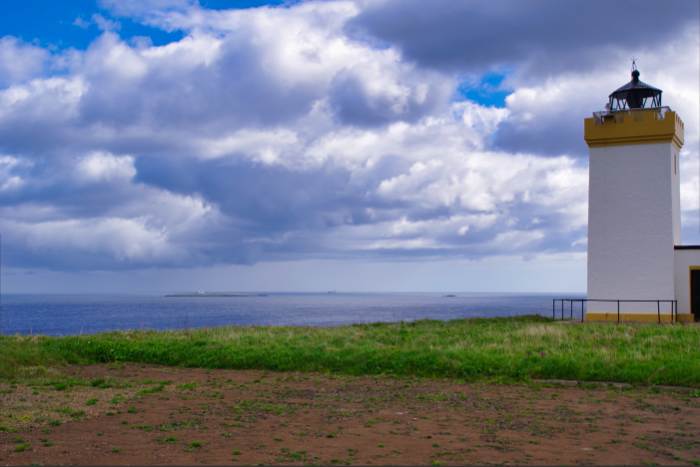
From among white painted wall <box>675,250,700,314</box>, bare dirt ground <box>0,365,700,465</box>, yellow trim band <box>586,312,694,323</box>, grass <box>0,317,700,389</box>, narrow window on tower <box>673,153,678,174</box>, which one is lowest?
bare dirt ground <box>0,365,700,465</box>

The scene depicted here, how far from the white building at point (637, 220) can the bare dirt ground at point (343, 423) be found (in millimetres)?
15594

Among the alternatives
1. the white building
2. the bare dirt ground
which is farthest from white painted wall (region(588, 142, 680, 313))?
the bare dirt ground

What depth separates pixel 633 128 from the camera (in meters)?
29.2

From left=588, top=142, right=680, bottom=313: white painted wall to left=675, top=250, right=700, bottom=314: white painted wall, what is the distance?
1.45ft

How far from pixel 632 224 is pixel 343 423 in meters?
22.0

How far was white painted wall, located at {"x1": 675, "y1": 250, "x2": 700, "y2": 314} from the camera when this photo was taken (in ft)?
93.8

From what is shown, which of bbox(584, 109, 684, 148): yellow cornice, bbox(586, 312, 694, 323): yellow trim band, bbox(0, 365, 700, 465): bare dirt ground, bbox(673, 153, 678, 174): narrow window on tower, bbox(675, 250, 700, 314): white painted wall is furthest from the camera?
bbox(673, 153, 678, 174): narrow window on tower

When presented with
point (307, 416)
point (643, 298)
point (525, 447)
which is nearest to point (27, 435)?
point (307, 416)

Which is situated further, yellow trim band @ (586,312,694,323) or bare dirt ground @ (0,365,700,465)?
yellow trim band @ (586,312,694,323)

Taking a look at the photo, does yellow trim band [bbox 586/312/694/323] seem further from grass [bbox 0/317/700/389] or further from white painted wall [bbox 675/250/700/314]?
grass [bbox 0/317/700/389]

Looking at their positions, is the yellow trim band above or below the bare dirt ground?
above

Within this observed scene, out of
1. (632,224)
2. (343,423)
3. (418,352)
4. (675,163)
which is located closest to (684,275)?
(632,224)

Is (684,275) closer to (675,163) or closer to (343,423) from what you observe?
(675,163)

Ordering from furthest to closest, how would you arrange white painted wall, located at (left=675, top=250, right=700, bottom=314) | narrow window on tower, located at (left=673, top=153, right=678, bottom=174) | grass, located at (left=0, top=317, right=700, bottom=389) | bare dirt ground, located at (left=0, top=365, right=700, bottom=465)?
narrow window on tower, located at (left=673, top=153, right=678, bottom=174) → white painted wall, located at (left=675, top=250, right=700, bottom=314) → grass, located at (left=0, top=317, right=700, bottom=389) → bare dirt ground, located at (left=0, top=365, right=700, bottom=465)
